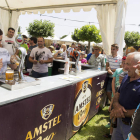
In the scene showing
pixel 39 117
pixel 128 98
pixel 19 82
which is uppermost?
pixel 19 82

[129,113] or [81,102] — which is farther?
[81,102]

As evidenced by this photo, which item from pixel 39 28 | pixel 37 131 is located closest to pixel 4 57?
pixel 37 131

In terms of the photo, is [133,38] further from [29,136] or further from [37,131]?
[29,136]

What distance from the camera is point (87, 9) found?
15.1ft

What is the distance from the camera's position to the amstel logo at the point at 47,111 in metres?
1.59

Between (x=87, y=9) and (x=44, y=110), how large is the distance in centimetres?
403

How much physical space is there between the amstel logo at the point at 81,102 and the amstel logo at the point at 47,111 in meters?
0.63

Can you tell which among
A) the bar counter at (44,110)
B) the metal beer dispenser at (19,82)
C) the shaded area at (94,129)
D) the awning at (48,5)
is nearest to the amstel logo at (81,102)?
the bar counter at (44,110)

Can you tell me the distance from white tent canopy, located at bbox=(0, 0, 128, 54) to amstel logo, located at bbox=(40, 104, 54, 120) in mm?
2929

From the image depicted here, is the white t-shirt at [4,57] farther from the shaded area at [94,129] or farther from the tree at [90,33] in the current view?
the tree at [90,33]

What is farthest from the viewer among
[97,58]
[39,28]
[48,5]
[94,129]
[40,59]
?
[39,28]

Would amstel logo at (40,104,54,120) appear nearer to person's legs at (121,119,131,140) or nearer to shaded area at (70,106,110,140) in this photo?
person's legs at (121,119,131,140)

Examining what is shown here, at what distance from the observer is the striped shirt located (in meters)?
3.39

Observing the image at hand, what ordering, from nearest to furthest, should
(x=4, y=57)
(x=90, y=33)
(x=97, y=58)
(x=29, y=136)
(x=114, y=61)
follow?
(x=29, y=136), (x=4, y=57), (x=114, y=61), (x=97, y=58), (x=90, y=33)
